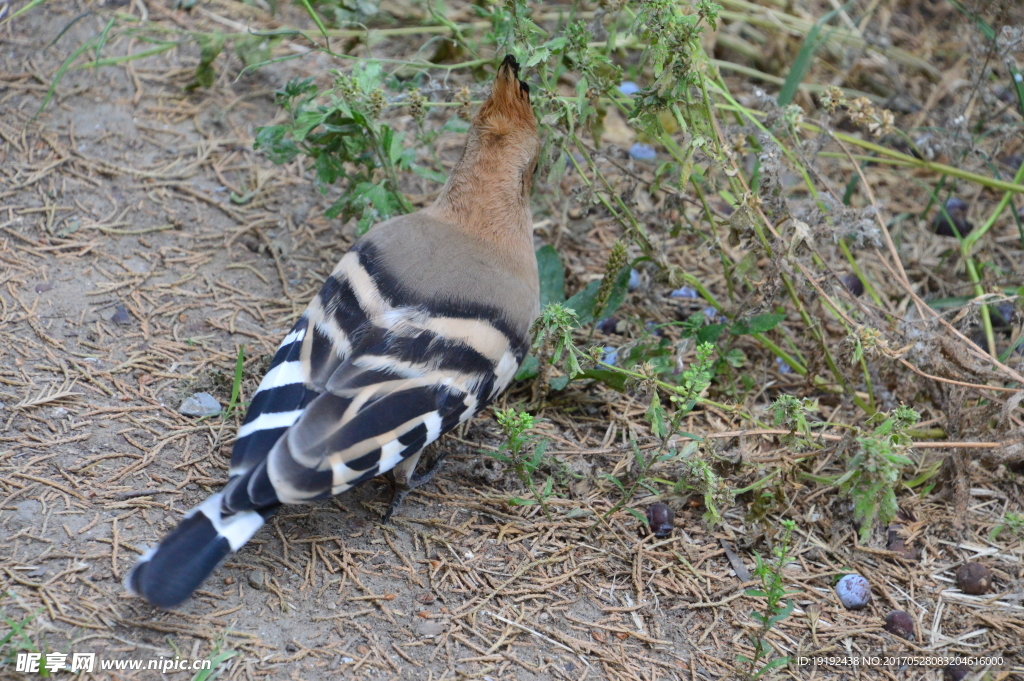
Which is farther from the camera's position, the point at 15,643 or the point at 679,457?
the point at 679,457

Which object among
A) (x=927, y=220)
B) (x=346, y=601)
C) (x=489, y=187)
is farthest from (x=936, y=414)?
(x=346, y=601)

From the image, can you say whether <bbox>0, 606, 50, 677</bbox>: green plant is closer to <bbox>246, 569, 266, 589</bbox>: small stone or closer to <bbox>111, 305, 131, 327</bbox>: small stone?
<bbox>246, 569, 266, 589</bbox>: small stone

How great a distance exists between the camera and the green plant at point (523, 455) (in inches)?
109

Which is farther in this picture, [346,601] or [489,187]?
[489,187]

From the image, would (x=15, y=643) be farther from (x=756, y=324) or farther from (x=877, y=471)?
(x=756, y=324)

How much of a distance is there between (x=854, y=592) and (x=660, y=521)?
2.12ft

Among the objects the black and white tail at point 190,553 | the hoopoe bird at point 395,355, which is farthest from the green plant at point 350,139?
the black and white tail at point 190,553

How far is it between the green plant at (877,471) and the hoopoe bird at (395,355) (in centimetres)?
119

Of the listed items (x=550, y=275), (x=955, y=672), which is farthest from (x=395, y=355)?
(x=955, y=672)

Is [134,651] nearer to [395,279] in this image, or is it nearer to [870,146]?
[395,279]

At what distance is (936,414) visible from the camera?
3275 millimetres

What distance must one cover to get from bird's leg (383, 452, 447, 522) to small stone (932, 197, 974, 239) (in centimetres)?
A: 286

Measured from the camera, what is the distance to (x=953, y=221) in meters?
4.36

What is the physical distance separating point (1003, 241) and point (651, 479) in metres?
2.56
